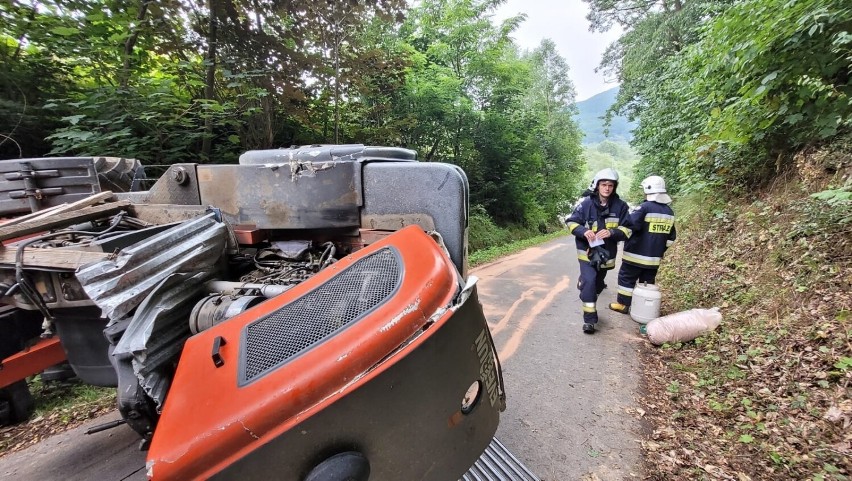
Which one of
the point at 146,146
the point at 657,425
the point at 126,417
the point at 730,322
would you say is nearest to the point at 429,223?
the point at 126,417

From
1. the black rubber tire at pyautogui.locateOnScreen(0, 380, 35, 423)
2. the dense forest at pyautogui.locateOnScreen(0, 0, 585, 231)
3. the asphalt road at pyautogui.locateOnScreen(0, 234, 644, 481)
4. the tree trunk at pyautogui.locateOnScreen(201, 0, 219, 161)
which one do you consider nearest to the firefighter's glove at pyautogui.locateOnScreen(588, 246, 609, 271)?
the asphalt road at pyautogui.locateOnScreen(0, 234, 644, 481)

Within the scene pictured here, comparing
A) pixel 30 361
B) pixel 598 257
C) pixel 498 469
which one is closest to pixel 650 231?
pixel 598 257

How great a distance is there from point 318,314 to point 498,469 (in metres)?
1.51

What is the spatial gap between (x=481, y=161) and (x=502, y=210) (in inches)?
94.2

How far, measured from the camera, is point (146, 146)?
5016mm

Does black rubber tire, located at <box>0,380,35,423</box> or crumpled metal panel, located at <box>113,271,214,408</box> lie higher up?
crumpled metal panel, located at <box>113,271,214,408</box>

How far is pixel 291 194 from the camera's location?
2.10 m

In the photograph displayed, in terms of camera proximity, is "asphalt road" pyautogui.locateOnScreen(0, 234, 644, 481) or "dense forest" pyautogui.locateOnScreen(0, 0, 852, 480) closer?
"asphalt road" pyautogui.locateOnScreen(0, 234, 644, 481)

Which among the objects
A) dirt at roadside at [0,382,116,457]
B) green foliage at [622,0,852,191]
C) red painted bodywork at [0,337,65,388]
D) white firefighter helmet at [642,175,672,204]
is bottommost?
dirt at roadside at [0,382,116,457]

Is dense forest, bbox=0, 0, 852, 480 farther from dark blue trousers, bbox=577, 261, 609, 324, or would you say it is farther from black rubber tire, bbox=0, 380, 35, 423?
black rubber tire, bbox=0, 380, 35, 423

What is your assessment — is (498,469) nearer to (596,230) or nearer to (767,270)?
(596,230)

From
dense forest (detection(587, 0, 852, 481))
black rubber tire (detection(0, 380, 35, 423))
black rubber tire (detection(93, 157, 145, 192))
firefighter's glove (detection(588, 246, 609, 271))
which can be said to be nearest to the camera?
dense forest (detection(587, 0, 852, 481))

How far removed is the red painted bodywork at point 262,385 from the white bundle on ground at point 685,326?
3.26m

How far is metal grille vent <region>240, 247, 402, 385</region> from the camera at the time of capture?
3.85 ft
